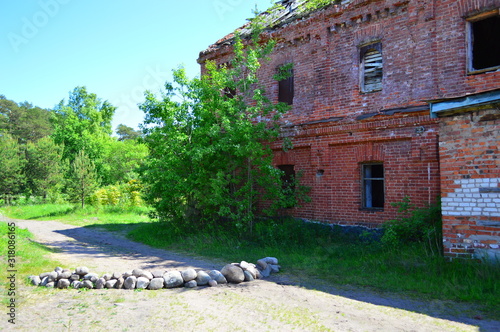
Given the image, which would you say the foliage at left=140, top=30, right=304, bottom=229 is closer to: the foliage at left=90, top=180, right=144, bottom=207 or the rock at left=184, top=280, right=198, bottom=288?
the rock at left=184, top=280, right=198, bottom=288

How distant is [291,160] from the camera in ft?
40.0

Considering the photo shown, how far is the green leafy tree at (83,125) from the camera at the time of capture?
37750mm

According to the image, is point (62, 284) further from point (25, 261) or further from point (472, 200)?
point (472, 200)

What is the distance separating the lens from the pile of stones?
6555 mm

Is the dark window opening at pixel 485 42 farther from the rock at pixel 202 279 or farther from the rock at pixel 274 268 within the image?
the rock at pixel 202 279

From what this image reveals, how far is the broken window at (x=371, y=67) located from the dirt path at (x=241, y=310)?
6.42 metres

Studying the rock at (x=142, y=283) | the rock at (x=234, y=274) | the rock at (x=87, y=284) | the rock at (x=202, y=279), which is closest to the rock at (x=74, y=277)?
the rock at (x=87, y=284)

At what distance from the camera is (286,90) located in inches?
506

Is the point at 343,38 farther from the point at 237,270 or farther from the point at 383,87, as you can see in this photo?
the point at 237,270

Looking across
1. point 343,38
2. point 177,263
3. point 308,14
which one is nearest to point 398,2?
point 343,38

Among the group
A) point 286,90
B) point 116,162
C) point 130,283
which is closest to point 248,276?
point 130,283

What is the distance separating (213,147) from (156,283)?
5474mm

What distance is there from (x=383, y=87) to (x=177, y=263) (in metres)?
7.46

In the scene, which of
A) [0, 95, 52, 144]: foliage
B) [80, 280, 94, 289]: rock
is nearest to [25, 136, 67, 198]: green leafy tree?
[0, 95, 52, 144]: foliage
